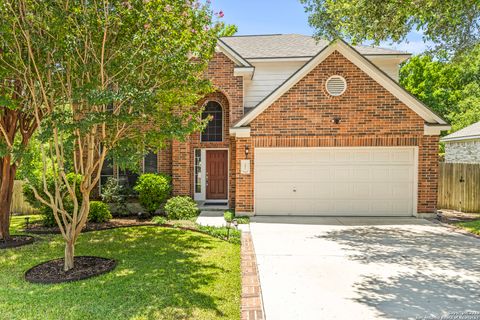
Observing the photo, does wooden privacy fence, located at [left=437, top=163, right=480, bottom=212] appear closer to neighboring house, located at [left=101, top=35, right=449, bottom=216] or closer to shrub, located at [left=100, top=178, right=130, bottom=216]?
neighboring house, located at [left=101, top=35, right=449, bottom=216]

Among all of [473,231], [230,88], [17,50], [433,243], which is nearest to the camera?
[17,50]

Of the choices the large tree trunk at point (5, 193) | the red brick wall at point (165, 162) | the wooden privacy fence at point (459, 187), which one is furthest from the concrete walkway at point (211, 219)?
the wooden privacy fence at point (459, 187)

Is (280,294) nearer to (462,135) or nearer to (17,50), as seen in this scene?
(17,50)

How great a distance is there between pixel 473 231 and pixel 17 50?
11.8 meters

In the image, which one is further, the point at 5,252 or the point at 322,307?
the point at 5,252

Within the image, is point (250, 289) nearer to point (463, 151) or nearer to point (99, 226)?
point (99, 226)

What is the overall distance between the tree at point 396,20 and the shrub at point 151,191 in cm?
749

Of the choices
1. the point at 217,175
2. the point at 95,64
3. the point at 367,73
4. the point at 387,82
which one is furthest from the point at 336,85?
the point at 95,64

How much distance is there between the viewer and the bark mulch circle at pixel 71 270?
551 cm

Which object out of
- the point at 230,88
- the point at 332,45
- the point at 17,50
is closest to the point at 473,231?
the point at 332,45

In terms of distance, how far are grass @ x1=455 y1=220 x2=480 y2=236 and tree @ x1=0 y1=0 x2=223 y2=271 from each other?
27.8ft

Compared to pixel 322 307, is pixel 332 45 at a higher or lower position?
higher

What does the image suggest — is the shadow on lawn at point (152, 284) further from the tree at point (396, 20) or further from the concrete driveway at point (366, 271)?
the tree at point (396, 20)

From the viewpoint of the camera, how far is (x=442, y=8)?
7586mm
